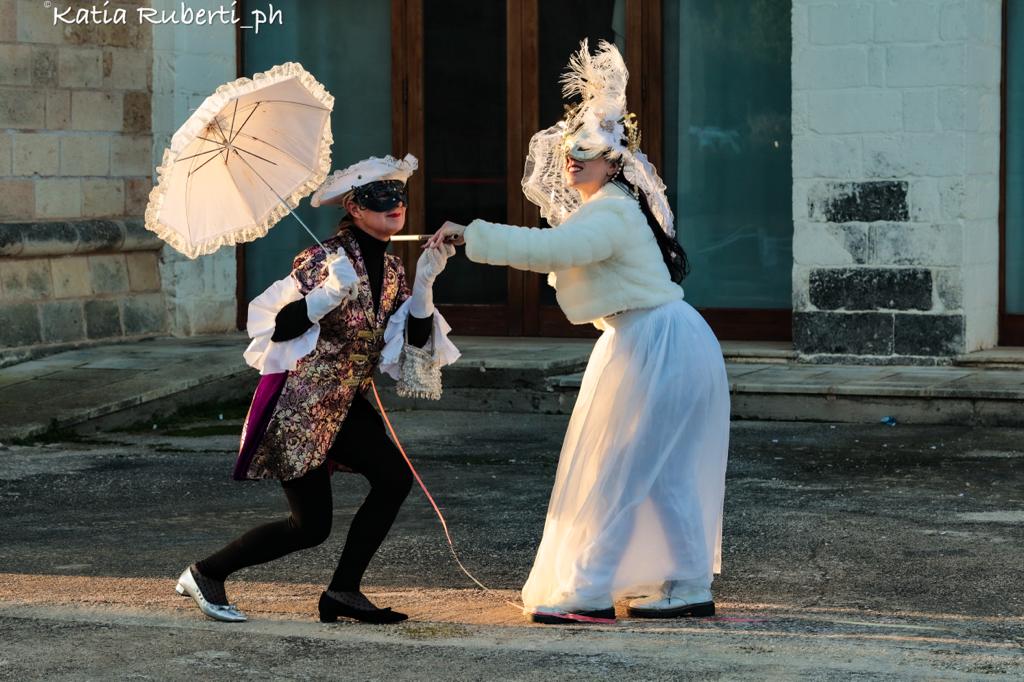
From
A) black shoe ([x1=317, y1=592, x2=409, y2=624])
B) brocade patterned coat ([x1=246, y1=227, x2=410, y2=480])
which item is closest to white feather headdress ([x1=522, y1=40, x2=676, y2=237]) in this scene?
brocade patterned coat ([x1=246, y1=227, x2=410, y2=480])

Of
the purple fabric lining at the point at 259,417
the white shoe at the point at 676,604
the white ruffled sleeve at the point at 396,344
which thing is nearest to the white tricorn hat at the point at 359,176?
the white ruffled sleeve at the point at 396,344

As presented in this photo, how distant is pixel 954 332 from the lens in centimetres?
1145

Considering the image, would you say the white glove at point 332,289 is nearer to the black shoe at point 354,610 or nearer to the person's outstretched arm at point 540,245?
the person's outstretched arm at point 540,245

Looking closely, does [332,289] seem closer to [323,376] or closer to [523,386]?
[323,376]

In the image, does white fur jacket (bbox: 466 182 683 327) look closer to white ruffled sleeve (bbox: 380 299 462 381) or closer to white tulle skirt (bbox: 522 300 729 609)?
white tulle skirt (bbox: 522 300 729 609)

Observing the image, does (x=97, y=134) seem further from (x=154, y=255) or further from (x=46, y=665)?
(x=46, y=665)

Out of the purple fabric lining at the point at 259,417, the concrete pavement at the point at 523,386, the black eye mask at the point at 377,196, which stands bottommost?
the concrete pavement at the point at 523,386

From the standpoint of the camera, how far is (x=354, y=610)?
6074 millimetres

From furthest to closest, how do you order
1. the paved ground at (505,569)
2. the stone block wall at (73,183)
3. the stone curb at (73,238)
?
the stone block wall at (73,183), the stone curb at (73,238), the paved ground at (505,569)

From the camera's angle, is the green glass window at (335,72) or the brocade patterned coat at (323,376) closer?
the brocade patterned coat at (323,376)

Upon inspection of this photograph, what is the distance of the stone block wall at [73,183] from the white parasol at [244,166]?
21.5 ft

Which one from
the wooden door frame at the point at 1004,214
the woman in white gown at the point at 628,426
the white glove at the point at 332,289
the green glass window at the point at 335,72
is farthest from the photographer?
the green glass window at the point at 335,72

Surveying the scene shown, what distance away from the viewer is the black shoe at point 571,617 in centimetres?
605

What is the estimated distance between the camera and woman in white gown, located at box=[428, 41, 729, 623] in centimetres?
609
